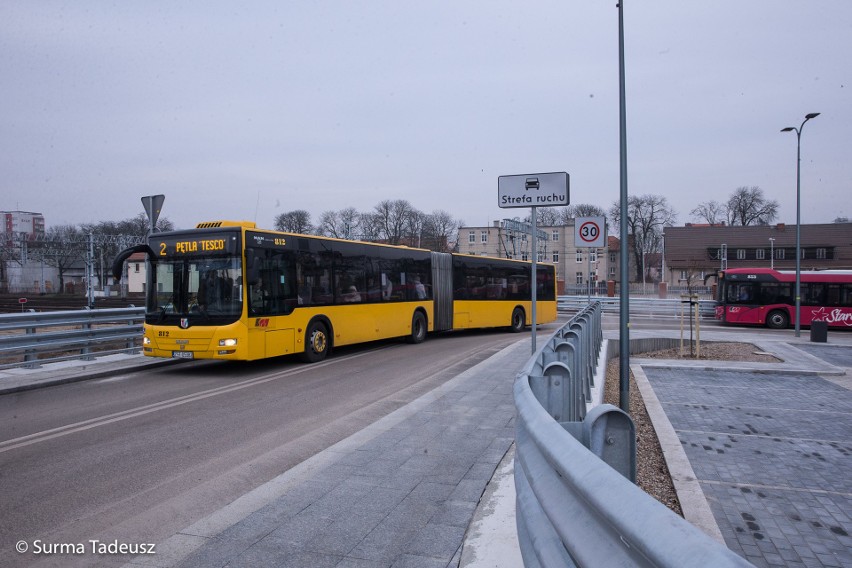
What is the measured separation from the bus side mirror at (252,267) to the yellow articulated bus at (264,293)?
0.06 ft

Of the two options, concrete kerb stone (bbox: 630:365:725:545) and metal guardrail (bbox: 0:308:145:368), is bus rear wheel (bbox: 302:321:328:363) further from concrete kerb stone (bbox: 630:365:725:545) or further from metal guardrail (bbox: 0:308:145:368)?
concrete kerb stone (bbox: 630:365:725:545)

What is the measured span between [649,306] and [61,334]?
34840 millimetres

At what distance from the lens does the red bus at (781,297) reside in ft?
95.6

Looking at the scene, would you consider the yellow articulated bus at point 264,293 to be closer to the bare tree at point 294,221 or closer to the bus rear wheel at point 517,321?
the bus rear wheel at point 517,321

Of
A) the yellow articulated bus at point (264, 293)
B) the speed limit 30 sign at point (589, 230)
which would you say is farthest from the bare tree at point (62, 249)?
the speed limit 30 sign at point (589, 230)

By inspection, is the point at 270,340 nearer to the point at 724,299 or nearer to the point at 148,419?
the point at 148,419

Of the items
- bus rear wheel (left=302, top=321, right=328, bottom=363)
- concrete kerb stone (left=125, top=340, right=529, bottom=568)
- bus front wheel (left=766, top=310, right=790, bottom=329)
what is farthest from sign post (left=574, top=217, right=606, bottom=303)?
bus front wheel (left=766, top=310, right=790, bottom=329)

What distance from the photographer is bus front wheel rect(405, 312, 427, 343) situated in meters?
19.5

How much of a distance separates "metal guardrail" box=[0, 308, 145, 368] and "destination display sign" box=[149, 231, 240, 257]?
2153mm

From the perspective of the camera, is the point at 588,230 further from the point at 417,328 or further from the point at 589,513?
the point at 589,513

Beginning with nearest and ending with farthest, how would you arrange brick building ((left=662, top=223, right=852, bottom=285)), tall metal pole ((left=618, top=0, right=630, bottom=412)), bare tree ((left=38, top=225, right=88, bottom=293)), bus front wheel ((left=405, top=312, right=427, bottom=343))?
tall metal pole ((left=618, top=0, right=630, bottom=412)), bus front wheel ((left=405, top=312, right=427, bottom=343)), bare tree ((left=38, top=225, right=88, bottom=293)), brick building ((left=662, top=223, right=852, bottom=285))

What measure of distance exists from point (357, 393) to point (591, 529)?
873 cm

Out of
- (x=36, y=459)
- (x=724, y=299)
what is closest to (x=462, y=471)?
(x=36, y=459)

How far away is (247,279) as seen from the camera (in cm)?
1219
